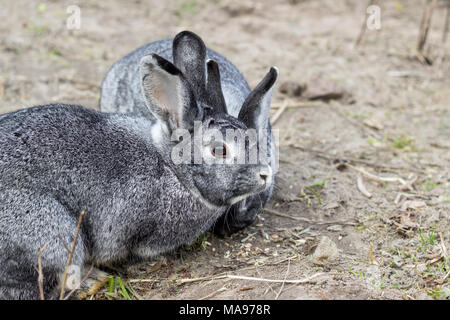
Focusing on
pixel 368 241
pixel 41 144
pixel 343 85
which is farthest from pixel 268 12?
pixel 41 144

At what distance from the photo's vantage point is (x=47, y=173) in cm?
382

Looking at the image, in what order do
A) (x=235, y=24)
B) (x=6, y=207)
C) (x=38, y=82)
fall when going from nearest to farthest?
(x=6, y=207), (x=38, y=82), (x=235, y=24)

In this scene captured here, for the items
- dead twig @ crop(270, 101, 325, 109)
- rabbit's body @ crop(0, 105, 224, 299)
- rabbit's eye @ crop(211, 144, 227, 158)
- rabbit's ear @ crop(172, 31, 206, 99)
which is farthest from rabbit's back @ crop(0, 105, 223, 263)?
dead twig @ crop(270, 101, 325, 109)

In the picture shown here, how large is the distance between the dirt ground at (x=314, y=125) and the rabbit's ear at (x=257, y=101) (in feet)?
3.83

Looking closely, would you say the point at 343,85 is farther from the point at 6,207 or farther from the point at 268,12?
the point at 6,207

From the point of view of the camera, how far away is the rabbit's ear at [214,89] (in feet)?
14.2

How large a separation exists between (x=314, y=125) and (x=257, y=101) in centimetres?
296

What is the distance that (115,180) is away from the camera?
4121 millimetres

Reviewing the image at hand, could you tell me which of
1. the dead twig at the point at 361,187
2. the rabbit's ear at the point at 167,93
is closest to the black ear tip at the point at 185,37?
the rabbit's ear at the point at 167,93

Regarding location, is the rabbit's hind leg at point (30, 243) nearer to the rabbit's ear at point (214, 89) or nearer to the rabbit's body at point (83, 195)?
the rabbit's body at point (83, 195)

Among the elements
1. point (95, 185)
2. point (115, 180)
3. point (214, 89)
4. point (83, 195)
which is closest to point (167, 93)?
point (214, 89)

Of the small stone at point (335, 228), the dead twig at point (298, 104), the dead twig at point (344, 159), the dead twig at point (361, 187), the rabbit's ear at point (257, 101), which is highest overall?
the rabbit's ear at point (257, 101)

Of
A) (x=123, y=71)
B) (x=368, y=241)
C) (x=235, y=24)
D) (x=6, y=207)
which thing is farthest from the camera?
(x=235, y=24)
